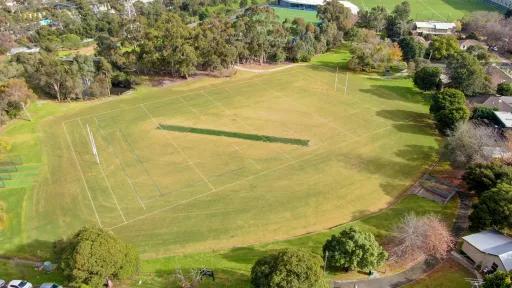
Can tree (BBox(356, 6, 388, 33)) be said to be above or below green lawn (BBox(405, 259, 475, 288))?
above

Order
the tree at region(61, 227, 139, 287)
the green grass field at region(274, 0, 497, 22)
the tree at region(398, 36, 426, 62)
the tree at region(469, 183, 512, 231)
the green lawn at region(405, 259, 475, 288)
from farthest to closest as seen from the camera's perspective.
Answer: the green grass field at region(274, 0, 497, 22) → the tree at region(398, 36, 426, 62) → the tree at region(469, 183, 512, 231) → the green lawn at region(405, 259, 475, 288) → the tree at region(61, 227, 139, 287)

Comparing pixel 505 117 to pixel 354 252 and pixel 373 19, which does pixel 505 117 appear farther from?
pixel 373 19

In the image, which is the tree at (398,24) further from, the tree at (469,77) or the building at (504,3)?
the building at (504,3)

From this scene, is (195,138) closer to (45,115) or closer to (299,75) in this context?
(45,115)

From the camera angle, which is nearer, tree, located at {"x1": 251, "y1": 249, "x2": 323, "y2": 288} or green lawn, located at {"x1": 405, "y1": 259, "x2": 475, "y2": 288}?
tree, located at {"x1": 251, "y1": 249, "x2": 323, "y2": 288}

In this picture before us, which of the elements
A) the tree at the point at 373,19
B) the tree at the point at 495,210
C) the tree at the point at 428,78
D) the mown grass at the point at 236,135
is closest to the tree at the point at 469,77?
the tree at the point at 428,78

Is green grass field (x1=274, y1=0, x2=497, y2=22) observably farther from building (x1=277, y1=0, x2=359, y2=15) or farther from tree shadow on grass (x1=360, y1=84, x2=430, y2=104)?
tree shadow on grass (x1=360, y1=84, x2=430, y2=104)

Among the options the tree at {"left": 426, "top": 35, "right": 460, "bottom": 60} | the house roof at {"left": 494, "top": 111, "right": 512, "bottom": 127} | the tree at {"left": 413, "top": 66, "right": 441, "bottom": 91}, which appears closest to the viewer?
the house roof at {"left": 494, "top": 111, "right": 512, "bottom": 127}

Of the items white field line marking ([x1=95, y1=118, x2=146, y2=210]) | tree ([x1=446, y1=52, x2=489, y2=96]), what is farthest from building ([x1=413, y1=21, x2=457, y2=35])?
white field line marking ([x1=95, y1=118, x2=146, y2=210])

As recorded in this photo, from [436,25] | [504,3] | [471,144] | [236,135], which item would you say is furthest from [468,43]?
[236,135]
